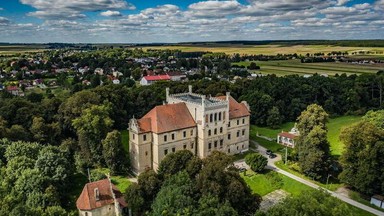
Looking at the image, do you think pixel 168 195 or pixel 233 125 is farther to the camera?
pixel 233 125

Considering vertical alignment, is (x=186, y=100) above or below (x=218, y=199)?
above

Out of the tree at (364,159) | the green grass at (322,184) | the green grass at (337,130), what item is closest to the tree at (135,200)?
the green grass at (322,184)

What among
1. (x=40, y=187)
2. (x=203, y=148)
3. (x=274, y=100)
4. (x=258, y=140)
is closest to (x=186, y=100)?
(x=203, y=148)

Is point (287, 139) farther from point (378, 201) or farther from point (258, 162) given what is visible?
point (378, 201)

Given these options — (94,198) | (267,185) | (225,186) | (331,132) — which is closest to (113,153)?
(94,198)

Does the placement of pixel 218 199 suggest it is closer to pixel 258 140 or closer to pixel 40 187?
pixel 40 187

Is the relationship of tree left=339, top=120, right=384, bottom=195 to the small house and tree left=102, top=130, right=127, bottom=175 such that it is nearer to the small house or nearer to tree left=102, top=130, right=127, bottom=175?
the small house

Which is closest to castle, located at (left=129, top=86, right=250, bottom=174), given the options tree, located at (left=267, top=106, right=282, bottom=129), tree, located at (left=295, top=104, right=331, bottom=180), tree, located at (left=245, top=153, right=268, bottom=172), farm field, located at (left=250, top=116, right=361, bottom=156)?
tree, located at (left=245, top=153, right=268, bottom=172)
